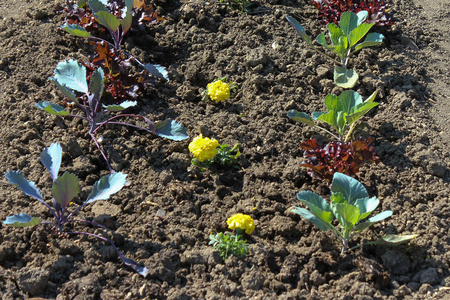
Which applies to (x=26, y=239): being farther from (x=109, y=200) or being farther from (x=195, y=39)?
(x=195, y=39)

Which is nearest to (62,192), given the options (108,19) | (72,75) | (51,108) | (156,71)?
(51,108)

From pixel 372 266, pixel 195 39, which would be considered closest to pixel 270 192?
pixel 372 266

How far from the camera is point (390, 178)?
3402 mm

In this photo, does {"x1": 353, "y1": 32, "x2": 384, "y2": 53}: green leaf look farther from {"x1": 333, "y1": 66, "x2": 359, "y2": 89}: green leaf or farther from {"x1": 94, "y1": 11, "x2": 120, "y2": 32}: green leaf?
{"x1": 94, "y1": 11, "x2": 120, "y2": 32}: green leaf

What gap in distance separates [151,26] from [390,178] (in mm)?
2589

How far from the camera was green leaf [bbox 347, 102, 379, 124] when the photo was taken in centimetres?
338

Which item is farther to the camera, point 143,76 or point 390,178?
point 143,76

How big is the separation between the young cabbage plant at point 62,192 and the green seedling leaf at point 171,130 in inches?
23.8

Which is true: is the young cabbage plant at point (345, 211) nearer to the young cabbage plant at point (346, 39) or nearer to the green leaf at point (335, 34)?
the young cabbage plant at point (346, 39)

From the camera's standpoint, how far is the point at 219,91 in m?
3.91

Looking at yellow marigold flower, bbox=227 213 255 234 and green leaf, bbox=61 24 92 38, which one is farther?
green leaf, bbox=61 24 92 38

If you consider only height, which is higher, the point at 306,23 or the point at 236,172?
the point at 306,23

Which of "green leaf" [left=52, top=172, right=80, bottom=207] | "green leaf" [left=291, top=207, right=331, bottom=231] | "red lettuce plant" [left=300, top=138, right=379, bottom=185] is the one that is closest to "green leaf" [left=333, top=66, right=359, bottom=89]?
"red lettuce plant" [left=300, top=138, right=379, bottom=185]

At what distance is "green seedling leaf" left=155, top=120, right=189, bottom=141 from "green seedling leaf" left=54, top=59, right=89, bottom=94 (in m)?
0.65
